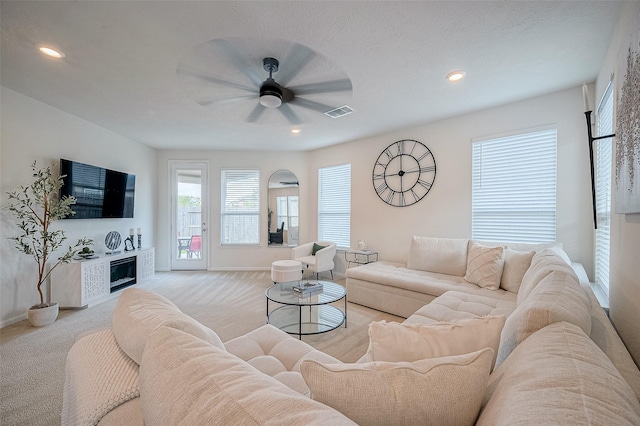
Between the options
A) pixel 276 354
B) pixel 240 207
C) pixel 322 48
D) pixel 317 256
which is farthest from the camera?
pixel 240 207

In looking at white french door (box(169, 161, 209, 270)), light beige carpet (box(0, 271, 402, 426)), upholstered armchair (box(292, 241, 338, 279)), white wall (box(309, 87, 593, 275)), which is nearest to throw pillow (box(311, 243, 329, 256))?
upholstered armchair (box(292, 241, 338, 279))

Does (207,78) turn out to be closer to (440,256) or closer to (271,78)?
(271,78)

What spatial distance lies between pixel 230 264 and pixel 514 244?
5.03 meters

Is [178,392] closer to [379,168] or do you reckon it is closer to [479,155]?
[479,155]

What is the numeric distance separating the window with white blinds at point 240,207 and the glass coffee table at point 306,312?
9.39 ft

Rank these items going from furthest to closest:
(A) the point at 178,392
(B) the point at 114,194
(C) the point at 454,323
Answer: (B) the point at 114,194 < (C) the point at 454,323 < (A) the point at 178,392

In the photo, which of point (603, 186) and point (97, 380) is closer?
point (97, 380)

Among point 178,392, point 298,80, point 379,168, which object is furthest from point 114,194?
point 178,392

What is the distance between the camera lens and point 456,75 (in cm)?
249

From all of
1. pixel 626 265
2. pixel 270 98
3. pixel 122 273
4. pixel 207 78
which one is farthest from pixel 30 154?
pixel 626 265

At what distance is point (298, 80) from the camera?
257cm

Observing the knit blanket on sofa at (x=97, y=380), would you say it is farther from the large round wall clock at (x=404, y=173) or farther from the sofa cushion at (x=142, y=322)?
the large round wall clock at (x=404, y=173)

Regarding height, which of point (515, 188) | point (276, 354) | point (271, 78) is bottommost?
point (276, 354)

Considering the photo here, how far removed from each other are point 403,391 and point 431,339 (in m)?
0.30
